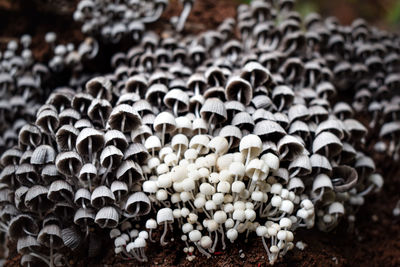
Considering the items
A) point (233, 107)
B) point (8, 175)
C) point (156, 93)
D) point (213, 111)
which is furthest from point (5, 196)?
point (233, 107)

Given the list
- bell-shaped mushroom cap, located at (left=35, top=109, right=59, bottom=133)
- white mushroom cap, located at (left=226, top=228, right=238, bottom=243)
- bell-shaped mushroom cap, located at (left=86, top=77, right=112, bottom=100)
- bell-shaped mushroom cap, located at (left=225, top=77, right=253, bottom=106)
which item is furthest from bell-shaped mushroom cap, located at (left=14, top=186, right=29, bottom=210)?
bell-shaped mushroom cap, located at (left=225, top=77, right=253, bottom=106)

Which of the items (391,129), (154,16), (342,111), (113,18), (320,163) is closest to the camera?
(320,163)

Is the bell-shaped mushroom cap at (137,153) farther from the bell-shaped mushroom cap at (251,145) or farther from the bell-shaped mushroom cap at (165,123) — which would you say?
the bell-shaped mushroom cap at (251,145)

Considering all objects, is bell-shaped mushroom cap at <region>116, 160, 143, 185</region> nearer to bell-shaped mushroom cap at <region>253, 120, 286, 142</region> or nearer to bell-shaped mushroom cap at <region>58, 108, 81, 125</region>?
bell-shaped mushroom cap at <region>58, 108, 81, 125</region>

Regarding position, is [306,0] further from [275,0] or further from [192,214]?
[192,214]

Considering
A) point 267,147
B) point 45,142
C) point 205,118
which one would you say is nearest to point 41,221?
point 45,142

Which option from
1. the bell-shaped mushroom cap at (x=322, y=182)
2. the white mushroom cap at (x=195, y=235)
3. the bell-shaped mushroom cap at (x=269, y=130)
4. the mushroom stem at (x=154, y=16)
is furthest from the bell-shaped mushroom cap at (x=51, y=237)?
the mushroom stem at (x=154, y=16)

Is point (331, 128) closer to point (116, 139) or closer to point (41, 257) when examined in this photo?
point (116, 139)
